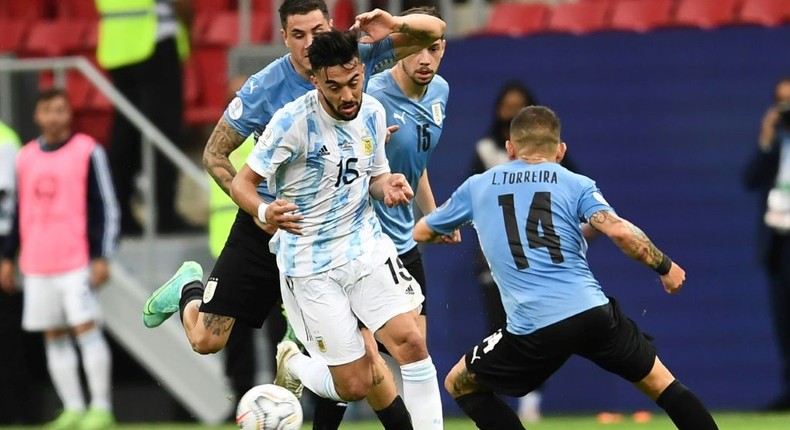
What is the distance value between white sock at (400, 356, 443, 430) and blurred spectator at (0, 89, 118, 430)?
183 inches

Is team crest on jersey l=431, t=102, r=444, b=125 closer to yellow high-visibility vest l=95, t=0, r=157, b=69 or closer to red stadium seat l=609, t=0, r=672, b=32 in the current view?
red stadium seat l=609, t=0, r=672, b=32

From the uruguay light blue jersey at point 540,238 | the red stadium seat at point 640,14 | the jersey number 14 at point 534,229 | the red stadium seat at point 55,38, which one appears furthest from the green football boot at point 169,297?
the red stadium seat at point 55,38

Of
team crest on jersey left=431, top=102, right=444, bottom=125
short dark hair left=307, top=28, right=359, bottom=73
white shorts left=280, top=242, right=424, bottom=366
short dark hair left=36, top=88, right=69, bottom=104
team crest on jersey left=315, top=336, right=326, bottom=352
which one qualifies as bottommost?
team crest on jersey left=315, top=336, right=326, bottom=352

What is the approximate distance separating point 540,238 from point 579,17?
17.5ft

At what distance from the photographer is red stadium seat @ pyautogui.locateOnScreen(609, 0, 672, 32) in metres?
12.9

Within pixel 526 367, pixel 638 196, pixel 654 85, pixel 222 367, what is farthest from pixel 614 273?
pixel 526 367

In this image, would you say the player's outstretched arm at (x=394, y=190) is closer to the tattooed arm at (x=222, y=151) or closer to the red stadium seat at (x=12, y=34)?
the tattooed arm at (x=222, y=151)

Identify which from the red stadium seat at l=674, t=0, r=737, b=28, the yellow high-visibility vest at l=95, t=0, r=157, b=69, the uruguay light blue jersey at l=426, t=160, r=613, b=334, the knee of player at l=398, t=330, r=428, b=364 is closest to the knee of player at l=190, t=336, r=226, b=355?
the knee of player at l=398, t=330, r=428, b=364

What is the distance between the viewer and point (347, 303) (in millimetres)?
8281

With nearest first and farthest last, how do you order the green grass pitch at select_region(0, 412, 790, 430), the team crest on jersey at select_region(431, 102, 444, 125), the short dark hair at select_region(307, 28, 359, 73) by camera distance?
the short dark hair at select_region(307, 28, 359, 73)
the team crest on jersey at select_region(431, 102, 444, 125)
the green grass pitch at select_region(0, 412, 790, 430)

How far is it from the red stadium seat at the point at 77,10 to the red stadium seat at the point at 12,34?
36 cm

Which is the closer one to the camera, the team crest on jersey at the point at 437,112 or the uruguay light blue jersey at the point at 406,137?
the uruguay light blue jersey at the point at 406,137

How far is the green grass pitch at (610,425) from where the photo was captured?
11109mm

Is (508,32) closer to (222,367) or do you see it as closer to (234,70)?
(234,70)
